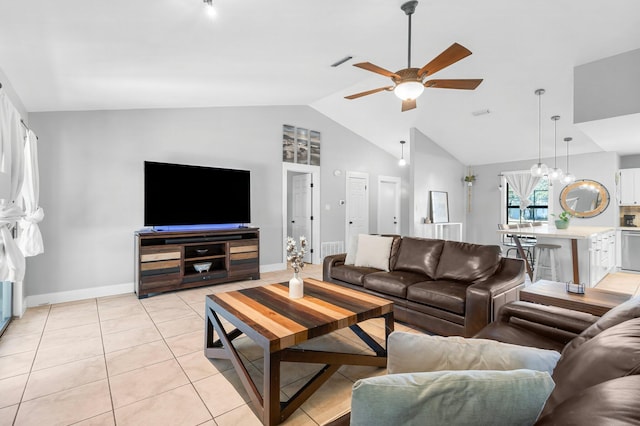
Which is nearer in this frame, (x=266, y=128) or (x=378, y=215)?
(x=266, y=128)

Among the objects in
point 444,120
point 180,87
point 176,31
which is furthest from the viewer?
point 444,120

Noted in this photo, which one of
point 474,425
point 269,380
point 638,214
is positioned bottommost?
point 269,380

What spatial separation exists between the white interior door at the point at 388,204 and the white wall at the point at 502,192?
188 centimetres

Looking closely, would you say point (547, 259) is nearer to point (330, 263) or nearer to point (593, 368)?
point (330, 263)

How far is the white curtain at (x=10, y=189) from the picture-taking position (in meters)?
2.27

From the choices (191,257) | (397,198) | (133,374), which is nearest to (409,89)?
(133,374)

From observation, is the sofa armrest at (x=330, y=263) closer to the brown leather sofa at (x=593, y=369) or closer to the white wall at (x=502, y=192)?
the brown leather sofa at (x=593, y=369)

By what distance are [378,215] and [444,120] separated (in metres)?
2.63

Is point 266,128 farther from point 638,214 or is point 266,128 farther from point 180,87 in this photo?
point 638,214

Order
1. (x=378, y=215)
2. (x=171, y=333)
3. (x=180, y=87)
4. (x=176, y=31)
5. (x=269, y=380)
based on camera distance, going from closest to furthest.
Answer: (x=269, y=380)
(x=176, y=31)
(x=171, y=333)
(x=180, y=87)
(x=378, y=215)

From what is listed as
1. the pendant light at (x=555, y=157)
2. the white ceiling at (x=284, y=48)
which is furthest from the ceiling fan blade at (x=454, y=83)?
the pendant light at (x=555, y=157)

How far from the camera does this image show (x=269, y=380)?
169cm

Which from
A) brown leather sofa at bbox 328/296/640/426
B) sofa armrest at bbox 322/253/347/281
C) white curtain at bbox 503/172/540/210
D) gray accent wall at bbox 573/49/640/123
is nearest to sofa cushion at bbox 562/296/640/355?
brown leather sofa at bbox 328/296/640/426

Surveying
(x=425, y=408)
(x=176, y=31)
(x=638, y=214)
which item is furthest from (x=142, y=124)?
(x=638, y=214)
